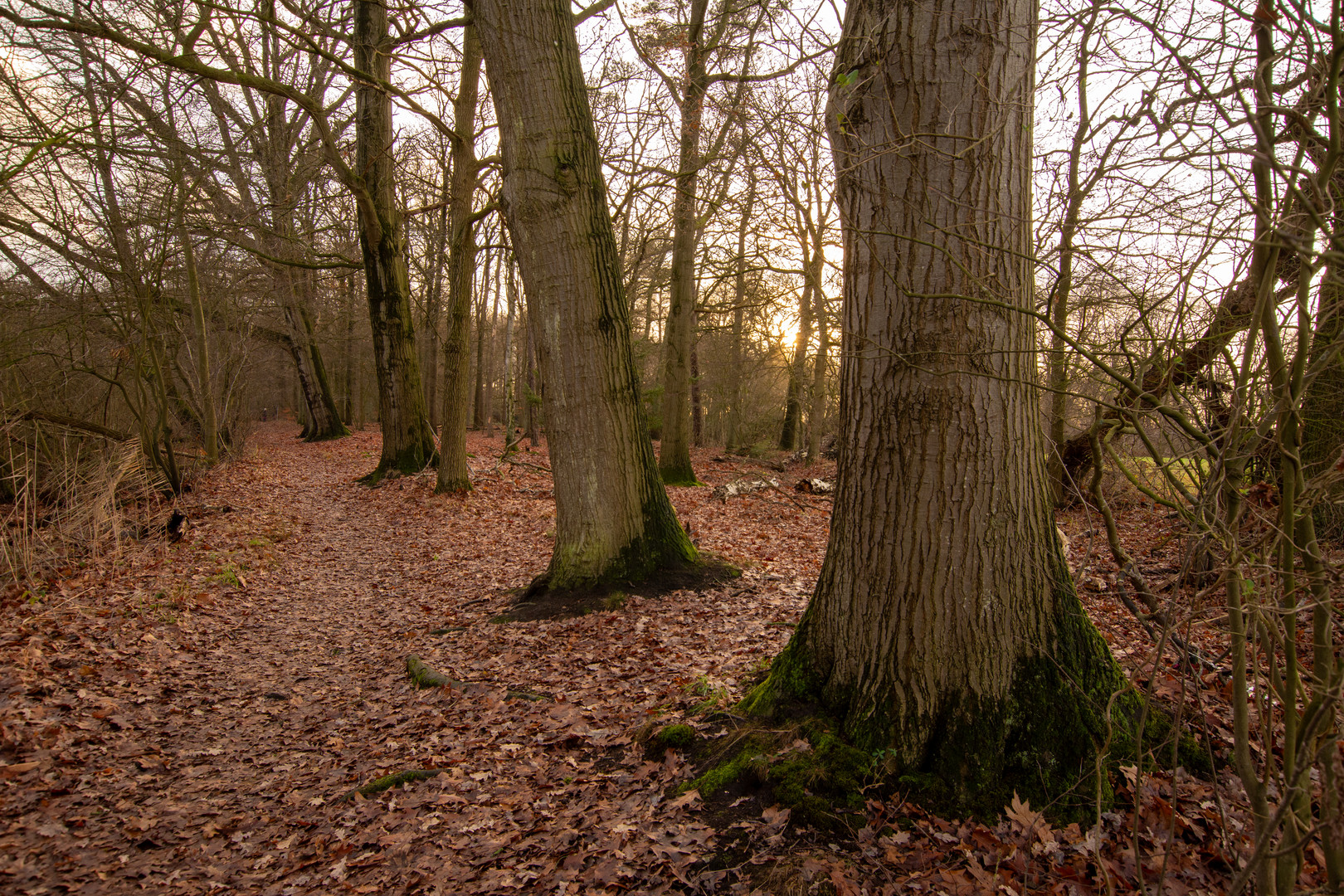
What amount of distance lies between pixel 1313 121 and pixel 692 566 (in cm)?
514

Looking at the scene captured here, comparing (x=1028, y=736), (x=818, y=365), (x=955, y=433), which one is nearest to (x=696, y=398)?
(x=818, y=365)

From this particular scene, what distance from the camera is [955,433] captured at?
279 centimetres

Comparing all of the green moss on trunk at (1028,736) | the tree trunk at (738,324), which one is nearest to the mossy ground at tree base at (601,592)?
the green moss on trunk at (1028,736)

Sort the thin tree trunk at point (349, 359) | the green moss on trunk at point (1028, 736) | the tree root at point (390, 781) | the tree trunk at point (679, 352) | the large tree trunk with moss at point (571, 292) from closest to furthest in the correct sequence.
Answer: the green moss on trunk at point (1028, 736) → the tree root at point (390, 781) → the large tree trunk with moss at point (571, 292) → the tree trunk at point (679, 352) → the thin tree trunk at point (349, 359)

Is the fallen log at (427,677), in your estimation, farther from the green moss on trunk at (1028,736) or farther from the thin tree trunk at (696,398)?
the thin tree trunk at (696,398)

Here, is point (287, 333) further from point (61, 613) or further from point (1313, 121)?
point (1313, 121)

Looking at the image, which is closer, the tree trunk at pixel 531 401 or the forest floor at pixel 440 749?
the forest floor at pixel 440 749

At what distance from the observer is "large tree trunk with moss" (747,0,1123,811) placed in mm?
2764

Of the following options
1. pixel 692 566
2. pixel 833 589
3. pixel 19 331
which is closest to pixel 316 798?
Answer: pixel 833 589

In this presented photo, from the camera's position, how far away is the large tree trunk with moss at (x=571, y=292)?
5.69 metres

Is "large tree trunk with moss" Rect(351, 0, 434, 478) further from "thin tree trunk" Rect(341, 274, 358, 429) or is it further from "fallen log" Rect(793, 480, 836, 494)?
"thin tree trunk" Rect(341, 274, 358, 429)

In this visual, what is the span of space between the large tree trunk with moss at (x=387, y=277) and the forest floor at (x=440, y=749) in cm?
502

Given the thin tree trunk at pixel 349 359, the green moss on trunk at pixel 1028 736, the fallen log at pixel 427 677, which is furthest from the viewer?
the thin tree trunk at pixel 349 359

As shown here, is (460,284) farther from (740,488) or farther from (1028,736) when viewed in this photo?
(1028,736)
